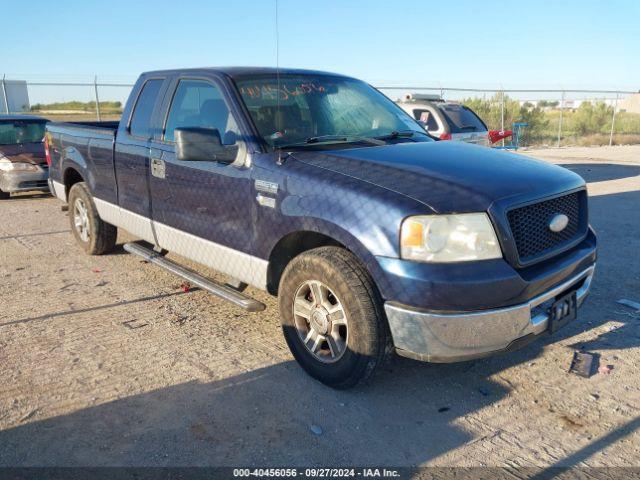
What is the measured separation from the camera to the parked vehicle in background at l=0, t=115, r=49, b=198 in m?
9.93

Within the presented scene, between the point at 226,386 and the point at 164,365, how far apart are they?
543 mm

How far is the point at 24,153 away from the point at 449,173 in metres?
9.41

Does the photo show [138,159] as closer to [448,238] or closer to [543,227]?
[448,238]

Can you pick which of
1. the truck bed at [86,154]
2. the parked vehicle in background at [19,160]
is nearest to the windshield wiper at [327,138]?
the truck bed at [86,154]

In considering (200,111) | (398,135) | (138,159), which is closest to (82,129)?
(138,159)

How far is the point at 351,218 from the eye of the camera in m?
2.99

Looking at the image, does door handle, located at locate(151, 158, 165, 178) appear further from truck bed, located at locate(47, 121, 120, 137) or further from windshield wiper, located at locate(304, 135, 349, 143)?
windshield wiper, located at locate(304, 135, 349, 143)

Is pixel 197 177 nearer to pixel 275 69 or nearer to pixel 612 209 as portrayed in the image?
pixel 275 69

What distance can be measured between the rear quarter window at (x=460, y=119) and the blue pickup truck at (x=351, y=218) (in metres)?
6.06

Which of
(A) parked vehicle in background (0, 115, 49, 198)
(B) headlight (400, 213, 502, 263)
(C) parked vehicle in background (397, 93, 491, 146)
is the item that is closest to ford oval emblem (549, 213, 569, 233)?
(B) headlight (400, 213, 502, 263)

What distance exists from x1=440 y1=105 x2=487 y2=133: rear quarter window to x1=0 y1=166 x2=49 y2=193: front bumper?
7649 mm

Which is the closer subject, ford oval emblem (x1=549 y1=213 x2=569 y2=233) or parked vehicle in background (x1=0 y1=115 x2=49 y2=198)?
ford oval emblem (x1=549 y1=213 x2=569 y2=233)

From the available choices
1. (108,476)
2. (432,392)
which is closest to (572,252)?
(432,392)

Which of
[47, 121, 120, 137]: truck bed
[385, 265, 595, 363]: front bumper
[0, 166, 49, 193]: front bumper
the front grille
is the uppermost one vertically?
[47, 121, 120, 137]: truck bed
